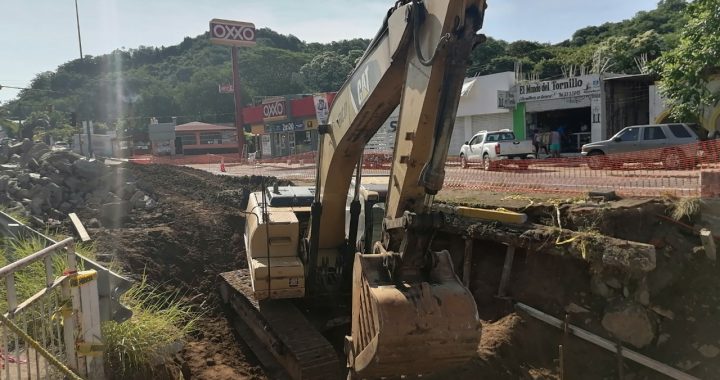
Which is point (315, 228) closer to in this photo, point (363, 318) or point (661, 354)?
point (363, 318)

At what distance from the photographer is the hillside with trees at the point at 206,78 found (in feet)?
206

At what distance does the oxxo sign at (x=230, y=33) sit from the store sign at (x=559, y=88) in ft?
101

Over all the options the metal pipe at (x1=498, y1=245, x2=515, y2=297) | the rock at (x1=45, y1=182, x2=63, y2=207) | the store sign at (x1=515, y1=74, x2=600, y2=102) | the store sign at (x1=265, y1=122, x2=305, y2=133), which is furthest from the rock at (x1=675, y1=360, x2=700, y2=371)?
the store sign at (x1=265, y1=122, x2=305, y2=133)

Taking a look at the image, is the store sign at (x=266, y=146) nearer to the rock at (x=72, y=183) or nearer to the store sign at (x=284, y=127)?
the store sign at (x=284, y=127)

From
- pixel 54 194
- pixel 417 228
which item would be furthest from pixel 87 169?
pixel 417 228

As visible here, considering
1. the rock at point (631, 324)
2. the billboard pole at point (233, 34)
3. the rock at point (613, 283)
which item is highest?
the billboard pole at point (233, 34)

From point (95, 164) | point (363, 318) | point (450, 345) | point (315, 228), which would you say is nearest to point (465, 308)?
point (450, 345)

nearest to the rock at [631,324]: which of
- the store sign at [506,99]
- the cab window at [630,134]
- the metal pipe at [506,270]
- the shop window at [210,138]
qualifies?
the metal pipe at [506,270]

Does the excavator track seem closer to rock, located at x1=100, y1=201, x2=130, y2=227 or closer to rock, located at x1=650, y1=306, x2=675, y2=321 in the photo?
rock, located at x1=650, y1=306, x2=675, y2=321

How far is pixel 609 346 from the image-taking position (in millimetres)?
6246

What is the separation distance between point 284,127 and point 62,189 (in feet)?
102

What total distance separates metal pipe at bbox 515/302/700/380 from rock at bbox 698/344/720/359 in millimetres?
483

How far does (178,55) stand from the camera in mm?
127812

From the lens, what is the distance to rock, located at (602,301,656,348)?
21.1 ft
